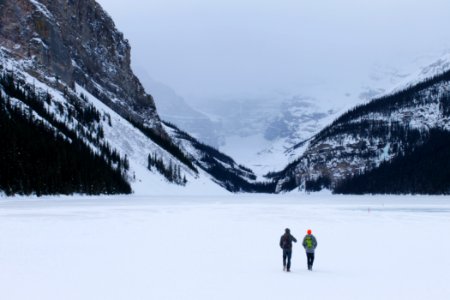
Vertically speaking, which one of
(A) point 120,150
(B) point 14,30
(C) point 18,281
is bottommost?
(C) point 18,281

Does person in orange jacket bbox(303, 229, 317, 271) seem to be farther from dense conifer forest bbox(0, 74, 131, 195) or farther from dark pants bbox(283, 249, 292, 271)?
dense conifer forest bbox(0, 74, 131, 195)

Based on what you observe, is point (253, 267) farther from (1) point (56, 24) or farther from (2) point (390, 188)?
(2) point (390, 188)

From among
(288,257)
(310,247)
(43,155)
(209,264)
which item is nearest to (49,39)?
(43,155)

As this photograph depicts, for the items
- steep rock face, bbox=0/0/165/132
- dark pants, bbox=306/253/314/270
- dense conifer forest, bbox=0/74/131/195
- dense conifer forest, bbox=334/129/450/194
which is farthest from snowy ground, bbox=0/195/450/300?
dense conifer forest, bbox=334/129/450/194

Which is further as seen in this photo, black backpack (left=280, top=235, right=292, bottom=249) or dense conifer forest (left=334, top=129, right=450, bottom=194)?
dense conifer forest (left=334, top=129, right=450, bottom=194)

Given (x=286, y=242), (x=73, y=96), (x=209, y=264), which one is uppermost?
(x=73, y=96)

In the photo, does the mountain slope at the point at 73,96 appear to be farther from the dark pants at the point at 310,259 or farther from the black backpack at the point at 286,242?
the dark pants at the point at 310,259

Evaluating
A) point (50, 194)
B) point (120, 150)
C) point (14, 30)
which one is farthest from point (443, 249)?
point (14, 30)

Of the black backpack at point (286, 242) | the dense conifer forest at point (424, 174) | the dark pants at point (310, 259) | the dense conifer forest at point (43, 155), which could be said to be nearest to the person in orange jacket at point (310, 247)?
the dark pants at point (310, 259)

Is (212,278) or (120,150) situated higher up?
(120,150)

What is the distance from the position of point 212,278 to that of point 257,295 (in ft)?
10.8

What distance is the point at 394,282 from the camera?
62.2 ft

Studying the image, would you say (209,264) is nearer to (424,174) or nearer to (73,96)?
(73,96)

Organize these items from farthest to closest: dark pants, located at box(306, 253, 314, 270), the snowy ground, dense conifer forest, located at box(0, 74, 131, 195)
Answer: dense conifer forest, located at box(0, 74, 131, 195), dark pants, located at box(306, 253, 314, 270), the snowy ground
